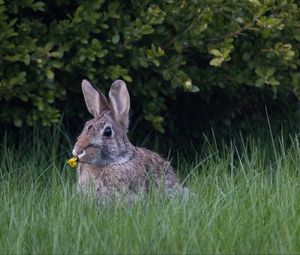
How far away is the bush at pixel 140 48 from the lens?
621 centimetres

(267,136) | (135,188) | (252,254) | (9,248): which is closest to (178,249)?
(252,254)

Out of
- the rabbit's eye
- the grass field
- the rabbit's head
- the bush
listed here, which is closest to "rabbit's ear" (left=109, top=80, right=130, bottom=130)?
the rabbit's head

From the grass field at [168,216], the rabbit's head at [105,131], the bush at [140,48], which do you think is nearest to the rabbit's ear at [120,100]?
the rabbit's head at [105,131]

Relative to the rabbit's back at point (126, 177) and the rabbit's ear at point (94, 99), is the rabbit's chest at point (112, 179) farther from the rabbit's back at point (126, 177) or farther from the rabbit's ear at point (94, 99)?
the rabbit's ear at point (94, 99)

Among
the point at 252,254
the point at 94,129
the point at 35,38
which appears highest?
the point at 35,38

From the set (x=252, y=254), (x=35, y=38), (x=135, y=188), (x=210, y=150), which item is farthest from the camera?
(x=210, y=150)

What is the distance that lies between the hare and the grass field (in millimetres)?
162

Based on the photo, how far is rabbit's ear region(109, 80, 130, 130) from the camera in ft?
19.4

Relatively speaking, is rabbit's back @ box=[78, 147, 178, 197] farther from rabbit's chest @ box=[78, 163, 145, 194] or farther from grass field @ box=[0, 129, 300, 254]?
grass field @ box=[0, 129, 300, 254]

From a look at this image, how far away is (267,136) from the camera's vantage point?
717 cm

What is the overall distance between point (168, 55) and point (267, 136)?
1.10m

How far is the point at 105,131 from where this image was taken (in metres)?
5.67

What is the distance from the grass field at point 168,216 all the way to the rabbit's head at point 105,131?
0.25 meters

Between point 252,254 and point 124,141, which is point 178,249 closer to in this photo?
point 252,254
